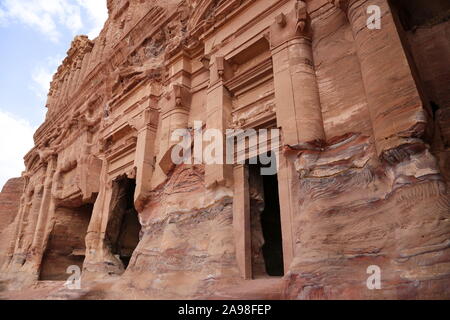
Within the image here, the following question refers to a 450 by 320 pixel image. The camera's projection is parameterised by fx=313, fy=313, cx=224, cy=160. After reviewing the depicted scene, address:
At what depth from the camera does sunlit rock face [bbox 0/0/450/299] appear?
3010 millimetres

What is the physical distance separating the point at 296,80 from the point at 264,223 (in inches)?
173

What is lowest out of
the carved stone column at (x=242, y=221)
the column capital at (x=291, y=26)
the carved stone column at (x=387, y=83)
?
the carved stone column at (x=242, y=221)

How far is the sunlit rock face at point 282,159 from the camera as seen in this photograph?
9.87 feet

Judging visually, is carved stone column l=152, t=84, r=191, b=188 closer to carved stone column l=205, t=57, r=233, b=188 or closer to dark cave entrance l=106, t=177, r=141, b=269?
carved stone column l=205, t=57, r=233, b=188

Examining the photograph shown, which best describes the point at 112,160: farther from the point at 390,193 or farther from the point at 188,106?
the point at 390,193

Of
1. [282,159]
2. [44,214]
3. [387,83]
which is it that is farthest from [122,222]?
[387,83]

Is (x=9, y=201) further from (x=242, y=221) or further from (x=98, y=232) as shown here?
(x=242, y=221)

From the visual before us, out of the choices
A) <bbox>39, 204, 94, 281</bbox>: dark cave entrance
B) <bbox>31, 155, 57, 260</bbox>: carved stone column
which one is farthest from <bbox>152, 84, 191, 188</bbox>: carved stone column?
<bbox>31, 155, 57, 260</bbox>: carved stone column

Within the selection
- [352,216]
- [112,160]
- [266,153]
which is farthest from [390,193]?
[112,160]

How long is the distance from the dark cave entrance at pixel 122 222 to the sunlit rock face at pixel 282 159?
4 cm

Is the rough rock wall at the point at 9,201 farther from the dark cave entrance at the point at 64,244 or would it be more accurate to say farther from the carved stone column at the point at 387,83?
the carved stone column at the point at 387,83

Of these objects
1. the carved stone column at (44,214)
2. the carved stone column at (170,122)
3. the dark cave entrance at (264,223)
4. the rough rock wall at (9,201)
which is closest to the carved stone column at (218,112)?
the dark cave entrance at (264,223)

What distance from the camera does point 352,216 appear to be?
3.37 metres

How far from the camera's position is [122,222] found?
337 inches
